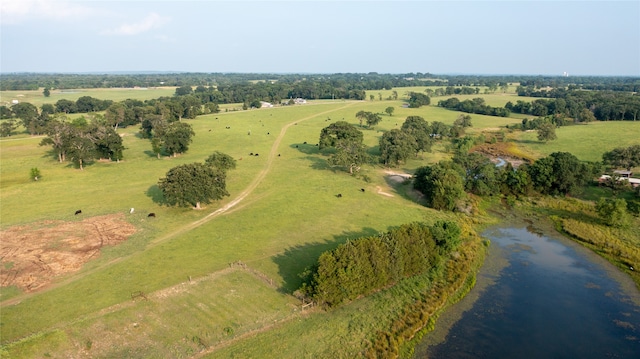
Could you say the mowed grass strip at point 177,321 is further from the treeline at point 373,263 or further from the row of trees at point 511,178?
the row of trees at point 511,178

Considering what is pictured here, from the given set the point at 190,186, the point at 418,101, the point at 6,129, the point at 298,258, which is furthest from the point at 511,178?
the point at 6,129

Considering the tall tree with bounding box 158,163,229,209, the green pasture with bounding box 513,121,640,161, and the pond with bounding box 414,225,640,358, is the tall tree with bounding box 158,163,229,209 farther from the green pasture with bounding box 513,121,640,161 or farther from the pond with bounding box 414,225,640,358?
the green pasture with bounding box 513,121,640,161

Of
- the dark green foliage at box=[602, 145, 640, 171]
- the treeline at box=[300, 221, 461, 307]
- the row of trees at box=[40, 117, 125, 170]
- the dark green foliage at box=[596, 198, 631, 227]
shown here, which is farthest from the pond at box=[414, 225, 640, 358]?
the row of trees at box=[40, 117, 125, 170]

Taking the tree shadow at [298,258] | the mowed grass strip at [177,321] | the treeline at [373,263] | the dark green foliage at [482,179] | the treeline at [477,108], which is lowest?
the mowed grass strip at [177,321]

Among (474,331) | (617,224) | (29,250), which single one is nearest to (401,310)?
(474,331)

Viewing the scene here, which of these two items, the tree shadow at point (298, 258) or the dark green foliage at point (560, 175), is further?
the dark green foliage at point (560, 175)

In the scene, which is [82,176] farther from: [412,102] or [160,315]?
[412,102]

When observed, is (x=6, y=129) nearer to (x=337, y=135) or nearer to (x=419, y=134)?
(x=337, y=135)

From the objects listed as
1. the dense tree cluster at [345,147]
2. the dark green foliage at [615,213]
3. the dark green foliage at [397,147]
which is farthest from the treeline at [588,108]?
the dark green foliage at [615,213]
